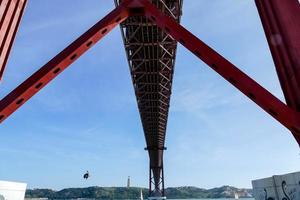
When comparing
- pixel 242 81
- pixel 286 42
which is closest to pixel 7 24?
pixel 242 81

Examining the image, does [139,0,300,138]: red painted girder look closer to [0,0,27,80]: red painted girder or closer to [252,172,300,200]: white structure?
[0,0,27,80]: red painted girder

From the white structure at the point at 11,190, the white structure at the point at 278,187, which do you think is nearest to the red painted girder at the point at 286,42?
the white structure at the point at 278,187

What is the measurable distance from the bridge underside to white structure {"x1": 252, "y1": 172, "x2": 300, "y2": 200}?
12.0 meters

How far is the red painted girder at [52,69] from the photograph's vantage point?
7246mm

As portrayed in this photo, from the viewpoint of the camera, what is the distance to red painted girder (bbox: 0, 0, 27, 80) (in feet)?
21.9

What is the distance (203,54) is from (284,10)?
2101mm

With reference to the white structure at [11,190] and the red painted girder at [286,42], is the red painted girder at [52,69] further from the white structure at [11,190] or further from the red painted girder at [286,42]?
the white structure at [11,190]

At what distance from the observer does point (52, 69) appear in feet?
25.6

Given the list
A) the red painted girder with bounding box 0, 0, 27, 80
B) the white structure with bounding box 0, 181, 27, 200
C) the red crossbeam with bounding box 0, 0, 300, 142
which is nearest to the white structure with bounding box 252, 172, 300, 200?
the red crossbeam with bounding box 0, 0, 300, 142

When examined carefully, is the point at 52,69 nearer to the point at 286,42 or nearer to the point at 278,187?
the point at 286,42

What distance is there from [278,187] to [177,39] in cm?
1399

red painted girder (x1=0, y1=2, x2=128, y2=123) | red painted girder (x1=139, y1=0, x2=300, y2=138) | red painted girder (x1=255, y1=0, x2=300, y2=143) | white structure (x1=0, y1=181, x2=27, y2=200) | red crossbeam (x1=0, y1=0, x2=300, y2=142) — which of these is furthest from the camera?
white structure (x1=0, y1=181, x2=27, y2=200)

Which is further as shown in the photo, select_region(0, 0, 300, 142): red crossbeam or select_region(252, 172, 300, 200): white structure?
select_region(252, 172, 300, 200): white structure

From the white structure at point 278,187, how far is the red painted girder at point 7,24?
14.9 m
